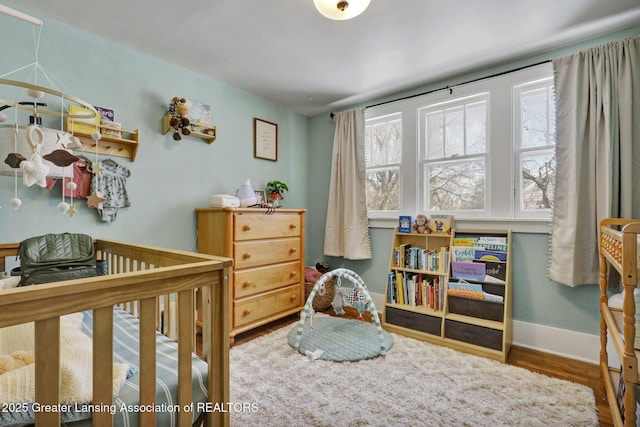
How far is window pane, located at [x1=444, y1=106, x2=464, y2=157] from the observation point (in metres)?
2.77

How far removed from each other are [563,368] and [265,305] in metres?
2.22

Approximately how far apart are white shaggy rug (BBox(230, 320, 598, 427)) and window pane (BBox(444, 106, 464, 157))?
173 cm

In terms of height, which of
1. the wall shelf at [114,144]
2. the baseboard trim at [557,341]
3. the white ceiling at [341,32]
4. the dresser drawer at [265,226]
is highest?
the white ceiling at [341,32]

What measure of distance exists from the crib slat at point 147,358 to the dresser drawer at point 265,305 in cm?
147

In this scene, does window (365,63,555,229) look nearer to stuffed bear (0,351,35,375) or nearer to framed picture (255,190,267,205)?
framed picture (255,190,267,205)

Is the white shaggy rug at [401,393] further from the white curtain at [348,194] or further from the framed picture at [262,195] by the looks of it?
the framed picture at [262,195]

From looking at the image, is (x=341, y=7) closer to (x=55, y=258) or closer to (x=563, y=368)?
(x=55, y=258)

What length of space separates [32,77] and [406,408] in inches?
118

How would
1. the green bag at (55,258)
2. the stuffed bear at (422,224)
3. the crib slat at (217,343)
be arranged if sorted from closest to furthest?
1. the crib slat at (217,343)
2. the green bag at (55,258)
3. the stuffed bear at (422,224)

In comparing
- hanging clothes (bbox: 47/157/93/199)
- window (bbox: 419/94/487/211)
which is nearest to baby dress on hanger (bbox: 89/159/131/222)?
hanging clothes (bbox: 47/157/93/199)

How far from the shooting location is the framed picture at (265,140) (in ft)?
10.6

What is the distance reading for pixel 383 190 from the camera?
329cm

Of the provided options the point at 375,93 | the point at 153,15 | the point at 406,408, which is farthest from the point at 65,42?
the point at 406,408

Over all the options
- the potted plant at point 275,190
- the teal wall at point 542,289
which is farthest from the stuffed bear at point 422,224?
the potted plant at point 275,190
